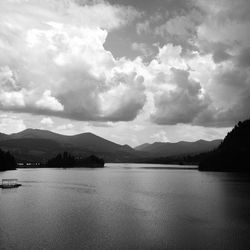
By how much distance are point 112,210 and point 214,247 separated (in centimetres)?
4456

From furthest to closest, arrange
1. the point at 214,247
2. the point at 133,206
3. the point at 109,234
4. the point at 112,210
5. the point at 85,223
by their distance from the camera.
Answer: the point at 133,206
the point at 112,210
the point at 85,223
the point at 109,234
the point at 214,247

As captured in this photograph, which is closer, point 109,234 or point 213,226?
point 109,234

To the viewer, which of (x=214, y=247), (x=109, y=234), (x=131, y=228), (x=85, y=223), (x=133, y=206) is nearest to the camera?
(x=214, y=247)

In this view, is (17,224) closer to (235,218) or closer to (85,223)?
(85,223)

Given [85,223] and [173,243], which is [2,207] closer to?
[85,223]

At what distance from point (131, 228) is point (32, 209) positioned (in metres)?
39.2

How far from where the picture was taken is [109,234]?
66.8 metres

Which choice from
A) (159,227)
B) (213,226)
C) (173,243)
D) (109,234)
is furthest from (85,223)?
(213,226)

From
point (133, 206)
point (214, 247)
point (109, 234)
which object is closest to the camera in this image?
point (214, 247)

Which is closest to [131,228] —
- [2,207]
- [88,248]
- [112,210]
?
[88,248]

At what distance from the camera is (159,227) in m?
72.8

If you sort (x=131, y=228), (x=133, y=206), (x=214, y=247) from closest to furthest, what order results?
(x=214, y=247) → (x=131, y=228) → (x=133, y=206)

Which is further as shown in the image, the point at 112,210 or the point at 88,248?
the point at 112,210

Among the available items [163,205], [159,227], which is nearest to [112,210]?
[163,205]
